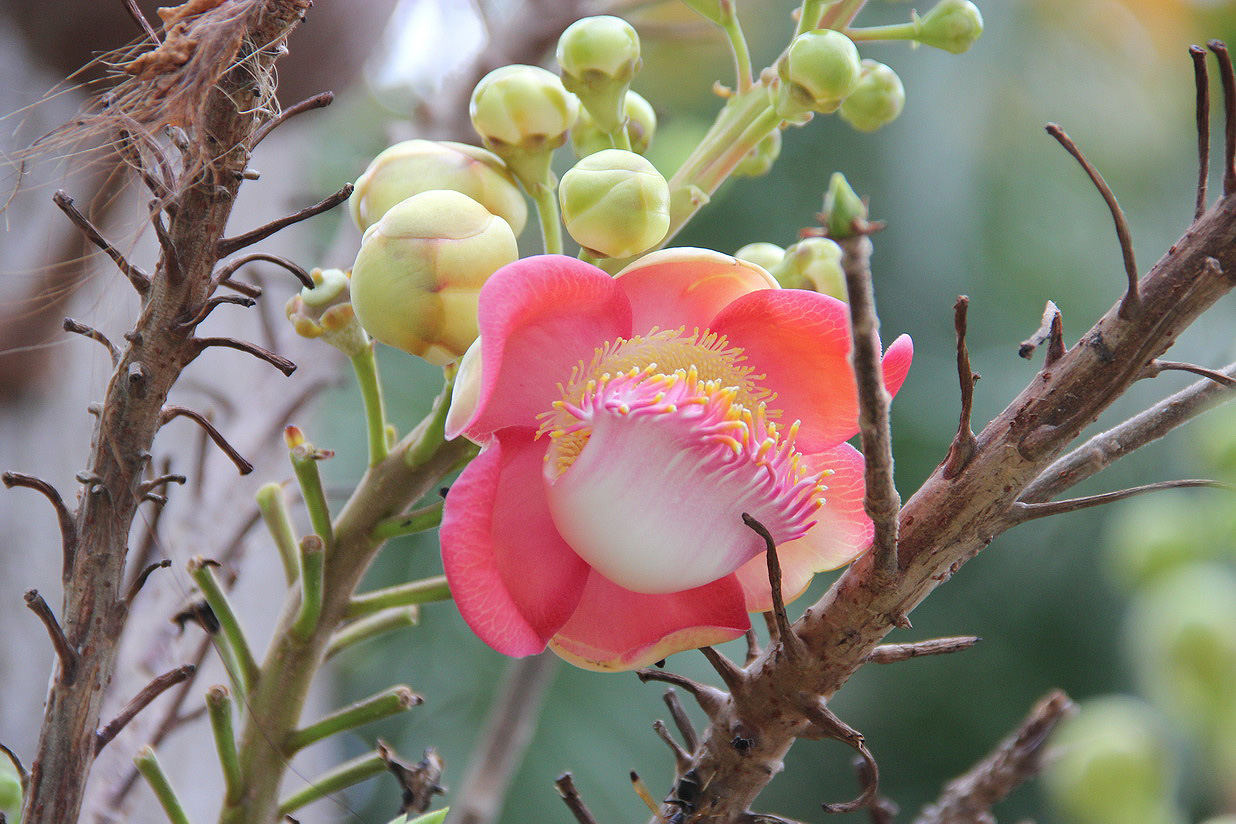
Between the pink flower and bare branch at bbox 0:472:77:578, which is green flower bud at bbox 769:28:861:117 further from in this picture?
bare branch at bbox 0:472:77:578

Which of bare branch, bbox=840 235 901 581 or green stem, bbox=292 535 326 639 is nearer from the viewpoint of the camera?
bare branch, bbox=840 235 901 581

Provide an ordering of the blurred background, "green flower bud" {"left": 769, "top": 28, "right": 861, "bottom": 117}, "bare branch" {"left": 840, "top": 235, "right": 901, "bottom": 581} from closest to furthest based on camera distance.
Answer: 1. "bare branch" {"left": 840, "top": 235, "right": 901, "bottom": 581}
2. "green flower bud" {"left": 769, "top": 28, "right": 861, "bottom": 117}
3. the blurred background

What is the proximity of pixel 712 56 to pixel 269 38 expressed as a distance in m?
1.80

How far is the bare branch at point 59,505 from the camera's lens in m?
0.25

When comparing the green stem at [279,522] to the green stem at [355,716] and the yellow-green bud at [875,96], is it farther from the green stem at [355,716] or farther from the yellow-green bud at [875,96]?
the yellow-green bud at [875,96]

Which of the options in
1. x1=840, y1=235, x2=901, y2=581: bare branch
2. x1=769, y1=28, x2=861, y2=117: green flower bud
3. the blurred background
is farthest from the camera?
the blurred background

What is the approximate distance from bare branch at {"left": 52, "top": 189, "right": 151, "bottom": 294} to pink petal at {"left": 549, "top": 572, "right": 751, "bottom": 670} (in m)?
0.14

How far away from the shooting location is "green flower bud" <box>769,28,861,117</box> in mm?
270

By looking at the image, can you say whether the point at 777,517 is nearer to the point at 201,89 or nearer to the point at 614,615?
the point at 614,615

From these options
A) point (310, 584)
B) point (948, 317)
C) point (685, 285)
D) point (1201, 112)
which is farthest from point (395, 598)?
point (948, 317)

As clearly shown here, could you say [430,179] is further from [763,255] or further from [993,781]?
[993,781]

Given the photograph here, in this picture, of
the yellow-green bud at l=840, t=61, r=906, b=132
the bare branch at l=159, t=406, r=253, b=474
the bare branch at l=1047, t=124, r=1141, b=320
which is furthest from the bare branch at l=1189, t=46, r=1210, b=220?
the bare branch at l=159, t=406, r=253, b=474

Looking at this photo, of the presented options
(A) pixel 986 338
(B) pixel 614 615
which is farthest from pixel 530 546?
(A) pixel 986 338

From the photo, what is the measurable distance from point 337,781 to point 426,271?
0.15 metres
